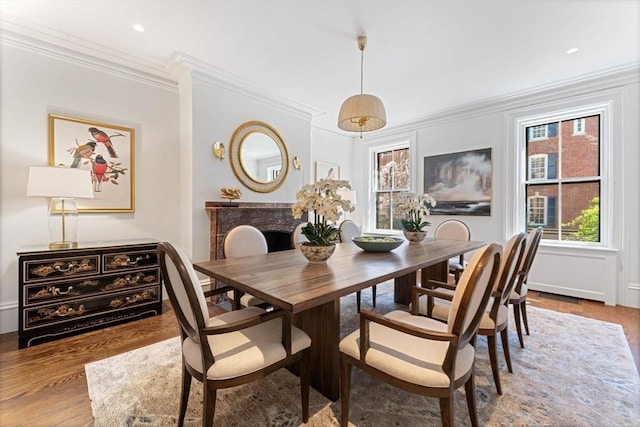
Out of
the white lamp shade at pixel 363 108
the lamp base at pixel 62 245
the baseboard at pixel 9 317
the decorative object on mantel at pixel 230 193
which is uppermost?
the white lamp shade at pixel 363 108

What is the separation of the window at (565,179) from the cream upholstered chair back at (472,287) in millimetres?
3658

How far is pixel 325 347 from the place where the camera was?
1.64 metres

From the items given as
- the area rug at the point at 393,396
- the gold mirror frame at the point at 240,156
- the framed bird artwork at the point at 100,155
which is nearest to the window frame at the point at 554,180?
the area rug at the point at 393,396

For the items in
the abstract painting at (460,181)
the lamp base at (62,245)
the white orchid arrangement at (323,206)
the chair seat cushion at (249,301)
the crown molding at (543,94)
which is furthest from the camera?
the abstract painting at (460,181)

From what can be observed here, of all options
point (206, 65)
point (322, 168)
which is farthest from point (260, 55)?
point (322, 168)

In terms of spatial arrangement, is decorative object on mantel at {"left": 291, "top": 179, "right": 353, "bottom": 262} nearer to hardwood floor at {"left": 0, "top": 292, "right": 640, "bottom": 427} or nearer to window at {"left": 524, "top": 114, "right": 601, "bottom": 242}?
hardwood floor at {"left": 0, "top": 292, "right": 640, "bottom": 427}

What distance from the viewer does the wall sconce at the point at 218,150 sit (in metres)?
3.49

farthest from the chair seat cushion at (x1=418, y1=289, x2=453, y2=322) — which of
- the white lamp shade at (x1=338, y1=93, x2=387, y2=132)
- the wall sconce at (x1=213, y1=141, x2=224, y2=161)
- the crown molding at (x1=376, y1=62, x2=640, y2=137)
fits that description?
the crown molding at (x1=376, y1=62, x2=640, y2=137)

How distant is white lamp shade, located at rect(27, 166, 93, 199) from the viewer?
2.32 metres

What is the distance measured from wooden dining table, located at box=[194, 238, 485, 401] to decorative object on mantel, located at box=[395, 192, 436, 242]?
2.25 ft

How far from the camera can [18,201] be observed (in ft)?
8.43

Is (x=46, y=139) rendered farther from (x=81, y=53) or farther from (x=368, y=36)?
(x=368, y=36)

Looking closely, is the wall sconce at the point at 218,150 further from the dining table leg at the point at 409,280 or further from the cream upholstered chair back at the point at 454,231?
the cream upholstered chair back at the point at 454,231

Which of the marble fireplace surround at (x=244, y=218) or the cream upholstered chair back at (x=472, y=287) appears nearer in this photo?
the cream upholstered chair back at (x=472, y=287)
